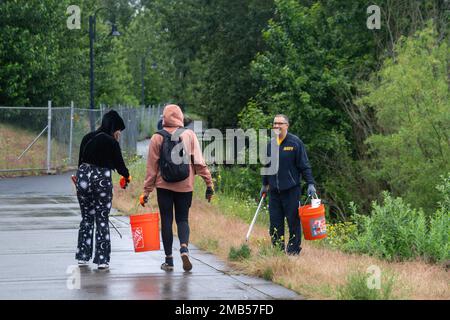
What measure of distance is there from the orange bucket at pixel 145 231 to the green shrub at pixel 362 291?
321 cm

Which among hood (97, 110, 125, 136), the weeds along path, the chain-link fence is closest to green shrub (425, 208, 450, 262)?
the weeds along path

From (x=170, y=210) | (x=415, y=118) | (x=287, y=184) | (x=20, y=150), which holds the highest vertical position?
(x=415, y=118)

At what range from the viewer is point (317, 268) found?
995 centimetres

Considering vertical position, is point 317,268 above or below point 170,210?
below

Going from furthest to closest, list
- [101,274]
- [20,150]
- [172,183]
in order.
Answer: [20,150]
[172,183]
[101,274]

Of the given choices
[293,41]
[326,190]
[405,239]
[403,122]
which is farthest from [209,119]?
[405,239]

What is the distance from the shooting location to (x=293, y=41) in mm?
36969

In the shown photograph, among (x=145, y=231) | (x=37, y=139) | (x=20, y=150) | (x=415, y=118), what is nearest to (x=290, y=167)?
(x=145, y=231)

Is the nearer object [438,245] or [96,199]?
[96,199]

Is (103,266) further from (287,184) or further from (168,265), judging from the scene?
(287,184)

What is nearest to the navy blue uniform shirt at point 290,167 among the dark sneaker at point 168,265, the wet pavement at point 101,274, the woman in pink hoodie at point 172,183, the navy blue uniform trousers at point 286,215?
the navy blue uniform trousers at point 286,215

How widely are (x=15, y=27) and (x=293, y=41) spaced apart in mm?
10462

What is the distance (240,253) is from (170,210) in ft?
3.22
